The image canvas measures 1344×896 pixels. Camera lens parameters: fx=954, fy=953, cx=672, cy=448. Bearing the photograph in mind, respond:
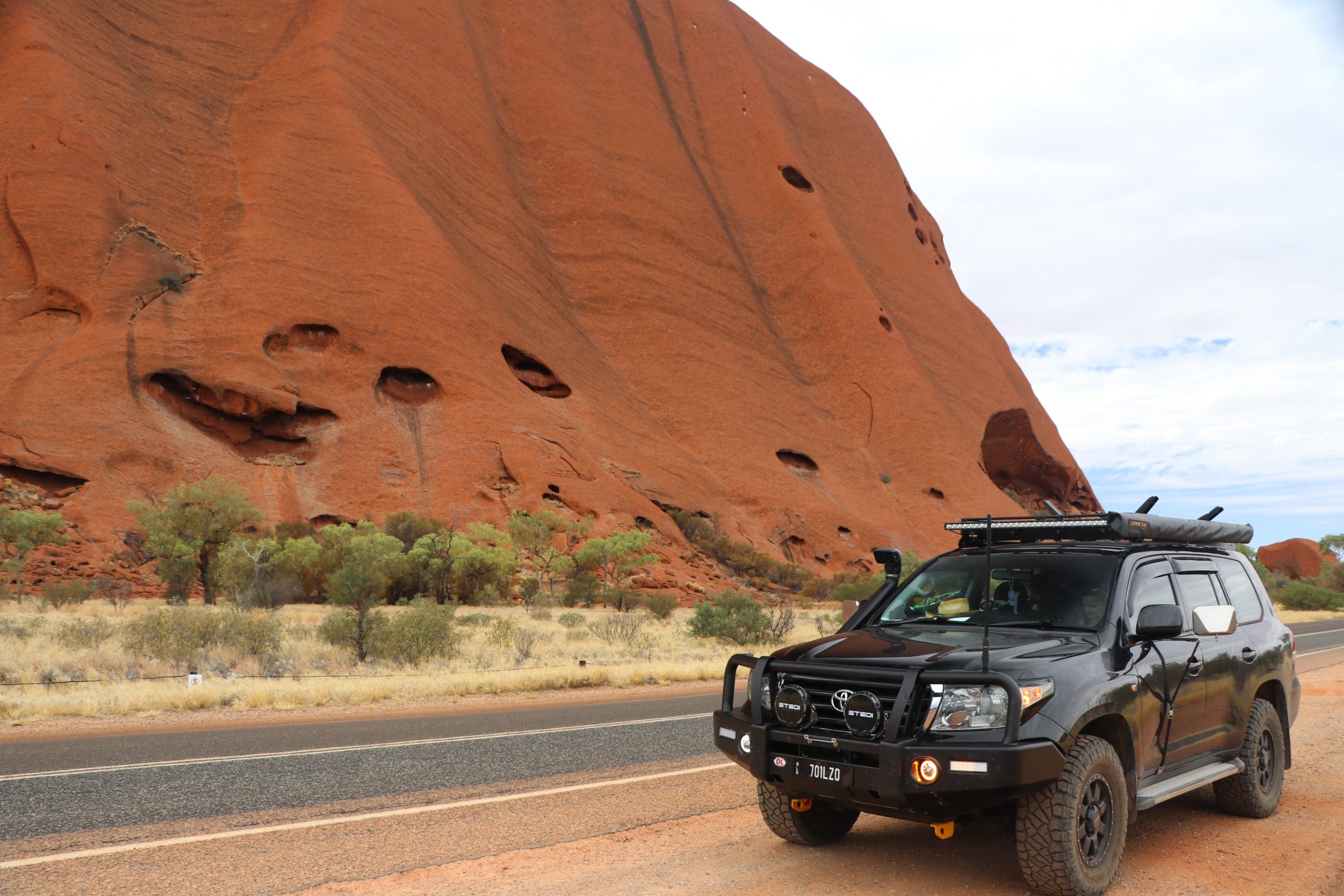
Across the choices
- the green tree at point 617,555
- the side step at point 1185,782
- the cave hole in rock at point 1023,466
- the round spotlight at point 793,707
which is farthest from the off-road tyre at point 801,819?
the cave hole in rock at point 1023,466

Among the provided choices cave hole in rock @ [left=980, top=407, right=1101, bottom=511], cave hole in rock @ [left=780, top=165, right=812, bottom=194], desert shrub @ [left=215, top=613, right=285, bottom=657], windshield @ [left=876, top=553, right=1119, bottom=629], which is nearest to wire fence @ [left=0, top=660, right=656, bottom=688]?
desert shrub @ [left=215, top=613, right=285, bottom=657]

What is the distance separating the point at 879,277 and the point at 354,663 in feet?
186

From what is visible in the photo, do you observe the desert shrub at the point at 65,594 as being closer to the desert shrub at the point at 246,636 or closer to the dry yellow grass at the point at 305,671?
the dry yellow grass at the point at 305,671

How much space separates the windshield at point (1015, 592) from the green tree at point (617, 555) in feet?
101

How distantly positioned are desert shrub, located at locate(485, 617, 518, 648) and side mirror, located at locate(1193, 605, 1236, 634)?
15779 millimetres

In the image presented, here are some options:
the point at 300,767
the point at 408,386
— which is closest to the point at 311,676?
the point at 300,767

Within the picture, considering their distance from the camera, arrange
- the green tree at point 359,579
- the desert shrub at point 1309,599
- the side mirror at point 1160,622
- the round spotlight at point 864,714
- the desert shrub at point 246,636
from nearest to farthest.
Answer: the round spotlight at point 864,714 < the side mirror at point 1160,622 < the desert shrub at point 246,636 < the green tree at point 359,579 < the desert shrub at point 1309,599

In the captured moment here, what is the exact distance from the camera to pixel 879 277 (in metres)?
66.9

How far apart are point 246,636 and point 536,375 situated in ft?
102

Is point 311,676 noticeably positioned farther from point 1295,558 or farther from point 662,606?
point 1295,558

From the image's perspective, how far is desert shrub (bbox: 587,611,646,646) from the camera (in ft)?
70.6

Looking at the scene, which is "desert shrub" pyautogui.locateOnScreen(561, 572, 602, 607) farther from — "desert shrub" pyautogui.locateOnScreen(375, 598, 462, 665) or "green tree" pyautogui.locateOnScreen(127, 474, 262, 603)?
"desert shrub" pyautogui.locateOnScreen(375, 598, 462, 665)

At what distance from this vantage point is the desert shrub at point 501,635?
19.7 m

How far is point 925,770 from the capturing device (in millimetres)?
4148
